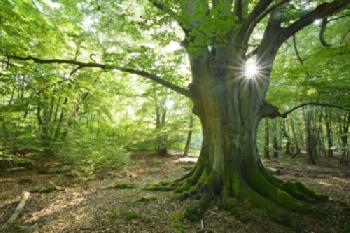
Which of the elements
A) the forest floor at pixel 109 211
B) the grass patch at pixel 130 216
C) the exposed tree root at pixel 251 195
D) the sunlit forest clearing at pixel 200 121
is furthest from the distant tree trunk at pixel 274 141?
the grass patch at pixel 130 216

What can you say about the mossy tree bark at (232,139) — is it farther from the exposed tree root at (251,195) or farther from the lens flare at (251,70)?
the lens flare at (251,70)

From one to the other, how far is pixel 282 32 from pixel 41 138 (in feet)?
31.7

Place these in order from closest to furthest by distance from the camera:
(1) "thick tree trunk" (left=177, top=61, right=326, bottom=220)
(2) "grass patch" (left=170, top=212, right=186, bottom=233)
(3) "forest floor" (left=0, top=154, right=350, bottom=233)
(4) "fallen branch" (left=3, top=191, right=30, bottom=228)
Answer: (2) "grass patch" (left=170, top=212, right=186, bottom=233) → (3) "forest floor" (left=0, top=154, right=350, bottom=233) → (4) "fallen branch" (left=3, top=191, right=30, bottom=228) → (1) "thick tree trunk" (left=177, top=61, right=326, bottom=220)

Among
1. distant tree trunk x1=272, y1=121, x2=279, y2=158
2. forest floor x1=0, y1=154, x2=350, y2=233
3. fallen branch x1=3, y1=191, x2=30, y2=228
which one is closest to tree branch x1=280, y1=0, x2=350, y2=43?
forest floor x1=0, y1=154, x2=350, y2=233

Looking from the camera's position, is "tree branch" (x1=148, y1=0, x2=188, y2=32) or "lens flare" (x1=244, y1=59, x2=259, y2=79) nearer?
"tree branch" (x1=148, y1=0, x2=188, y2=32)

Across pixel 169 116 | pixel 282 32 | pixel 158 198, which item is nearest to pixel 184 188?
pixel 158 198

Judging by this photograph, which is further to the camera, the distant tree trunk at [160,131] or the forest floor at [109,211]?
the distant tree trunk at [160,131]

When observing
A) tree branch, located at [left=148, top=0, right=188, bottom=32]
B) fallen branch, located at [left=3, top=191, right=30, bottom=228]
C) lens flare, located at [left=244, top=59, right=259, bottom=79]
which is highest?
tree branch, located at [left=148, top=0, right=188, bottom=32]

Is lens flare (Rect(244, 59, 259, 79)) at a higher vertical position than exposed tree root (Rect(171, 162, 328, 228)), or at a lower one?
higher

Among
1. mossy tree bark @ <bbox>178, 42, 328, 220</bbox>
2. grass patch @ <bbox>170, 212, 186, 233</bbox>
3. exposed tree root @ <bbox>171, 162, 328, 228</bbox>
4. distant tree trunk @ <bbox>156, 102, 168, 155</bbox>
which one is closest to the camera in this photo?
grass patch @ <bbox>170, 212, 186, 233</bbox>

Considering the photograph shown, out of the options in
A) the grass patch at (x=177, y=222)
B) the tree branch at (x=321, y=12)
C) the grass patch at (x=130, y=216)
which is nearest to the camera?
the tree branch at (x=321, y=12)

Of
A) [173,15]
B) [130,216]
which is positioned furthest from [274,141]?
[173,15]

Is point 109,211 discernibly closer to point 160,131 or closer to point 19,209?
point 19,209

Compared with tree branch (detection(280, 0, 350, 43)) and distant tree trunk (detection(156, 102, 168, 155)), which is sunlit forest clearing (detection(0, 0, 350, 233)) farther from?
distant tree trunk (detection(156, 102, 168, 155))
